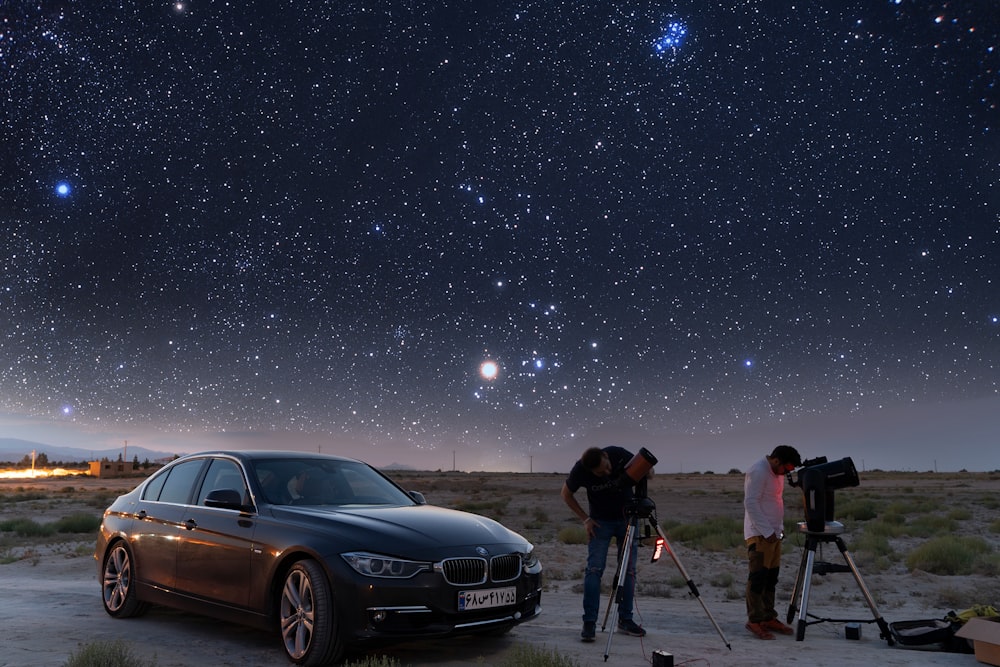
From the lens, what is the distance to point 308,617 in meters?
5.87

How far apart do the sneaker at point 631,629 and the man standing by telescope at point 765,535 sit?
46.6 inches

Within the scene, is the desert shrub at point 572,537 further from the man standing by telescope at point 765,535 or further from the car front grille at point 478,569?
the car front grille at point 478,569

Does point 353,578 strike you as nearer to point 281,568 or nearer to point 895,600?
point 281,568

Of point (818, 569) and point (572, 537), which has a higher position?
point (818, 569)

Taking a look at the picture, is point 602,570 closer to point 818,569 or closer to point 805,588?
point 805,588

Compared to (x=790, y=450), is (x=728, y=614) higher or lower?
lower

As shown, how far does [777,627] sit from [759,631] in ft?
1.11

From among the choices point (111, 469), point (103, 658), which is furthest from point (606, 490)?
point (111, 469)

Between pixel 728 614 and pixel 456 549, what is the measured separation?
493 cm

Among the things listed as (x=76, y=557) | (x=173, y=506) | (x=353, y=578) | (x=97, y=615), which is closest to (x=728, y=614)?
(x=353, y=578)

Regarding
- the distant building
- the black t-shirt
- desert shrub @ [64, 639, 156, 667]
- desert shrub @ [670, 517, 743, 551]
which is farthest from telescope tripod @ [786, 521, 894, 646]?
the distant building

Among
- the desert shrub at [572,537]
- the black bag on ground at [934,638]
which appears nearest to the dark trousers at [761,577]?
Answer: the black bag on ground at [934,638]

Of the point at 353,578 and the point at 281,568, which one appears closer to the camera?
the point at 353,578

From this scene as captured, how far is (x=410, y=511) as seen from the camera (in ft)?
22.7
